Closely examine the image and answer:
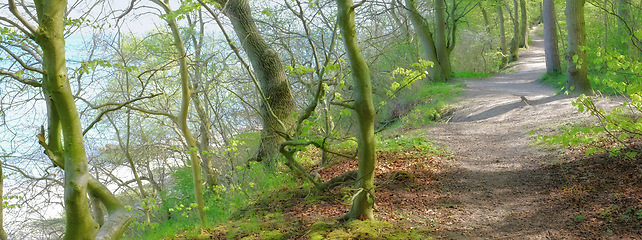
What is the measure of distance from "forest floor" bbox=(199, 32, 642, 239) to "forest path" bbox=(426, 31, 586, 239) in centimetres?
1

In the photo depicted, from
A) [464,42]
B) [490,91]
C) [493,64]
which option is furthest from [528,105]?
[493,64]

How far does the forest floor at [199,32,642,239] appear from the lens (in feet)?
15.3

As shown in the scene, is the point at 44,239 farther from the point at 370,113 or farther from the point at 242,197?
the point at 370,113

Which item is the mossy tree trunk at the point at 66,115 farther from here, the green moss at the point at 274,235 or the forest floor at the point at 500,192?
the forest floor at the point at 500,192

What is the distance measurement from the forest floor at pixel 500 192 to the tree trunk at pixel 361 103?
0.78ft

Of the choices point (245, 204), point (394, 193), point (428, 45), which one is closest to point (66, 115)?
point (245, 204)

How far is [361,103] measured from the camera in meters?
4.29

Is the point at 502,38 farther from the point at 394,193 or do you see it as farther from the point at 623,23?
the point at 394,193

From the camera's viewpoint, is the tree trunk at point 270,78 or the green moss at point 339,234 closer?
the green moss at point 339,234

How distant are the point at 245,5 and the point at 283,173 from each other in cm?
317

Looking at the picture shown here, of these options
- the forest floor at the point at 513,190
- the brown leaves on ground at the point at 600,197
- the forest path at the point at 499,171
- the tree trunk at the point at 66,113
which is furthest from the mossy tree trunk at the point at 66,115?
the brown leaves on ground at the point at 600,197

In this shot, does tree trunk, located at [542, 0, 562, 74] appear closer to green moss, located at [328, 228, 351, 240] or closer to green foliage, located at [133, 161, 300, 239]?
green foliage, located at [133, 161, 300, 239]

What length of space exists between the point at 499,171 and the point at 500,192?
98cm

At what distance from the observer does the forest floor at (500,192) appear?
15.3ft
